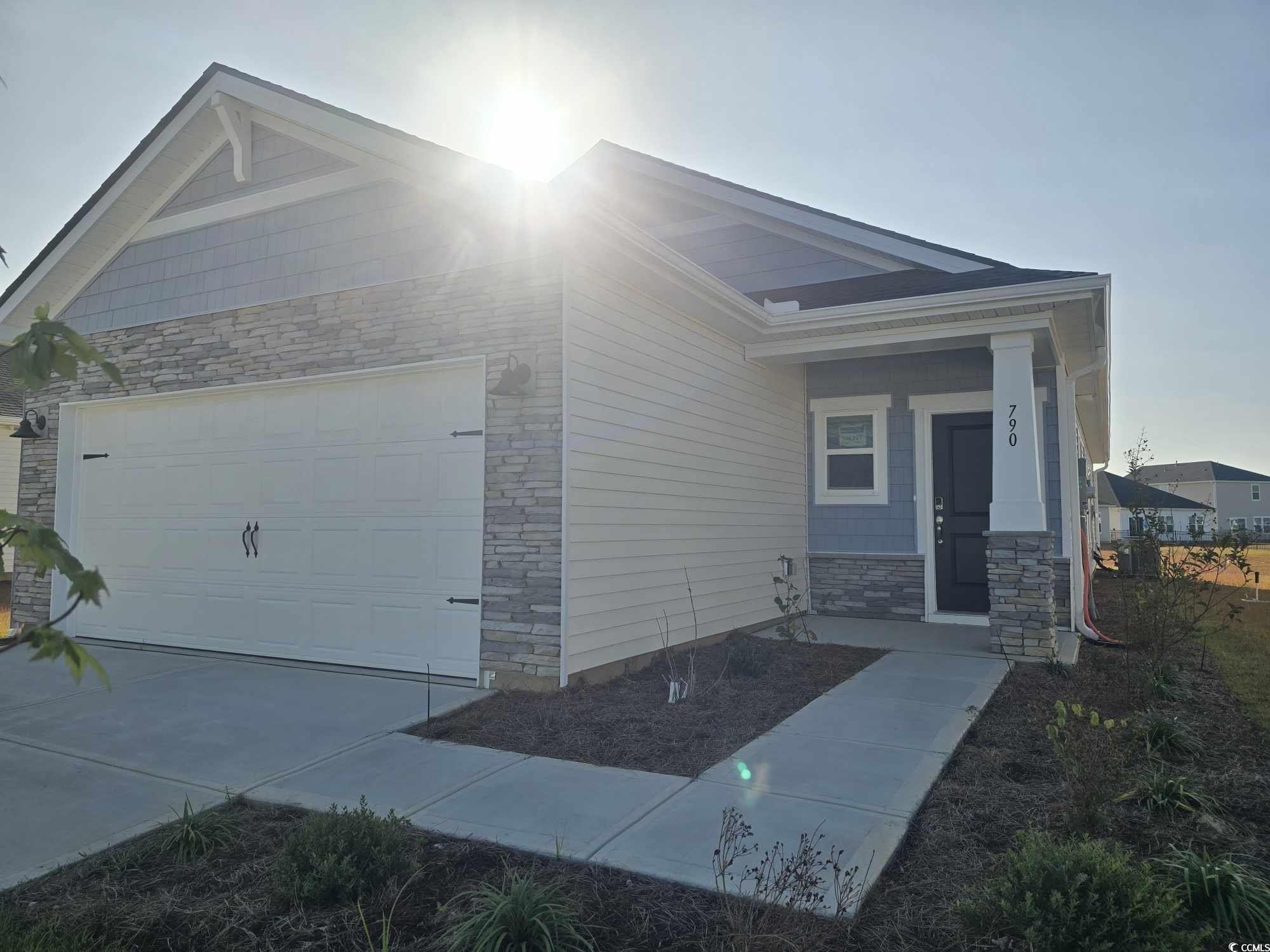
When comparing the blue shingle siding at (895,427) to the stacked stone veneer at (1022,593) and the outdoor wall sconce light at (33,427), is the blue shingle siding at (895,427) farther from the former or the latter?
the outdoor wall sconce light at (33,427)

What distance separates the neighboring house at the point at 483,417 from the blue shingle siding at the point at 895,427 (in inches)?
1.3

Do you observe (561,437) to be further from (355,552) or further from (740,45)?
(740,45)

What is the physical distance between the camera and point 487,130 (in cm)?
733

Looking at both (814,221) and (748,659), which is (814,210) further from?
(748,659)

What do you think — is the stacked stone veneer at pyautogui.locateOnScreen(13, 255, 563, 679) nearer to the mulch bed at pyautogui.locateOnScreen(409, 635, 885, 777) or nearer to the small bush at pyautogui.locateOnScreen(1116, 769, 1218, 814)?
the mulch bed at pyautogui.locateOnScreen(409, 635, 885, 777)

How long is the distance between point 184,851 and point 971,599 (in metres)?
8.24

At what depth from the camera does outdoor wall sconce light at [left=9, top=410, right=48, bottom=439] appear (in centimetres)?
843

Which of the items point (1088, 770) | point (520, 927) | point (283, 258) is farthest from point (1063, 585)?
point (283, 258)

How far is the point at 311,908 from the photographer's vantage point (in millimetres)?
2809

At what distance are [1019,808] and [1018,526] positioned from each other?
13.4 feet

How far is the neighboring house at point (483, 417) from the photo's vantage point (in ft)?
20.1

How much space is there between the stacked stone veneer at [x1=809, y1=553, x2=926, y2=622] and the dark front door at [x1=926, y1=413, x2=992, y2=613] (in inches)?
9.3

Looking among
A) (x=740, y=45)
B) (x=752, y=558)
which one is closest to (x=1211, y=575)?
(x=752, y=558)

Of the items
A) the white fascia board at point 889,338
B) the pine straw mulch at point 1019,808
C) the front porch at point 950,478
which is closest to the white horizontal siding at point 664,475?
the white fascia board at point 889,338
